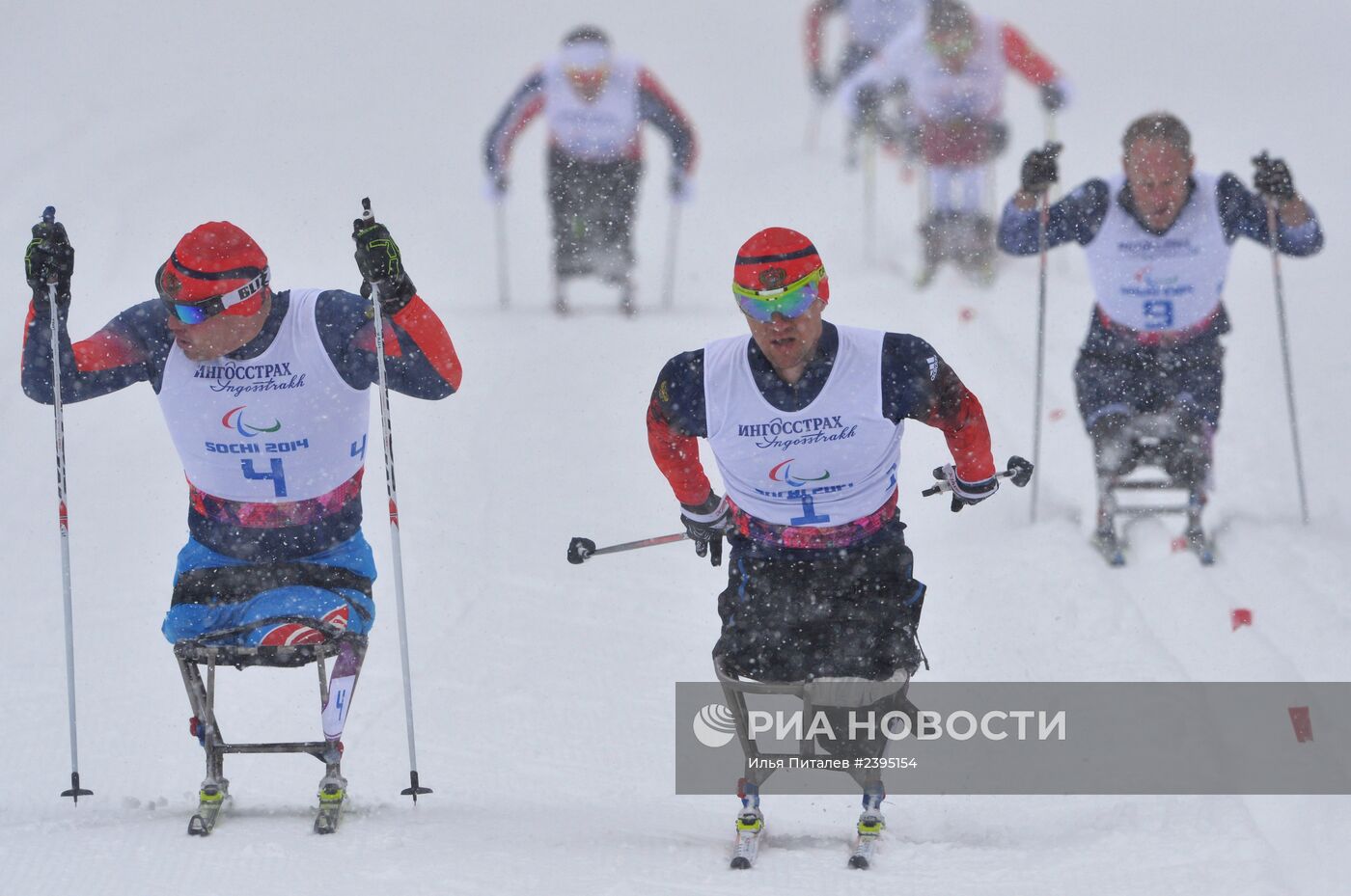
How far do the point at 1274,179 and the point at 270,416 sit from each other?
474cm

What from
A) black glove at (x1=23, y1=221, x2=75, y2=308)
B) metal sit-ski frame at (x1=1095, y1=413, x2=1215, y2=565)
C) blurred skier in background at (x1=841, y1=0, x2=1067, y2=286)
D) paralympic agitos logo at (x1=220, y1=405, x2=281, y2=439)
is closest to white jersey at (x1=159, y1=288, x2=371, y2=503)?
paralympic agitos logo at (x1=220, y1=405, x2=281, y2=439)

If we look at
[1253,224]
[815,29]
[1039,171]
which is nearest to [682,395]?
Answer: [1039,171]

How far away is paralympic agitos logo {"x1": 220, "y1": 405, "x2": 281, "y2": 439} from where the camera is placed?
5.44 m

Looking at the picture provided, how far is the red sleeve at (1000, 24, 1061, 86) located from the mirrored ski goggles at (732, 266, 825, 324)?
Result: 827 cm

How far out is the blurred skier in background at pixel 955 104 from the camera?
42.9 ft

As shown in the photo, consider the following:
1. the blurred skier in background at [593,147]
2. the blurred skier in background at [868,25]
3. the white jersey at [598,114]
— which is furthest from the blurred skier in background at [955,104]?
the blurred skier in background at [868,25]

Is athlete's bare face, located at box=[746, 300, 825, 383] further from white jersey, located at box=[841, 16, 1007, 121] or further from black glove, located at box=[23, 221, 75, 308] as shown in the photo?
white jersey, located at box=[841, 16, 1007, 121]

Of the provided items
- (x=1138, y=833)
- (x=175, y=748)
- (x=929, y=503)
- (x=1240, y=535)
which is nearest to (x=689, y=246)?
(x=929, y=503)

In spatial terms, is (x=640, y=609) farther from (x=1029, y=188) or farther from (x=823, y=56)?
(x=823, y=56)

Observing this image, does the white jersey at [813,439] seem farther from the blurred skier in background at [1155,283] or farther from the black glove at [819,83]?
the black glove at [819,83]

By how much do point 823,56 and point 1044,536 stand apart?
12.9m

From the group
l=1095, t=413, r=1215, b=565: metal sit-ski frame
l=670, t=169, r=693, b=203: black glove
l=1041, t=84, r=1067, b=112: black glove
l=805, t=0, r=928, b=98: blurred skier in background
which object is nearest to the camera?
l=1095, t=413, r=1215, b=565: metal sit-ski frame

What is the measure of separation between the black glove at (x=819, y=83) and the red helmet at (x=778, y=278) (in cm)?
1505

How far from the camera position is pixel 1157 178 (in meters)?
7.83
